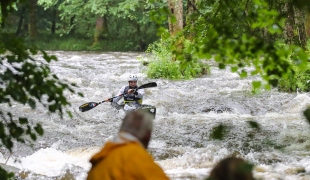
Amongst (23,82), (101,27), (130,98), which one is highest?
(23,82)

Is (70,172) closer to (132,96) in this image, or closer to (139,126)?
(132,96)

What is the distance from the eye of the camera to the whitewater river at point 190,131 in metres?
8.15

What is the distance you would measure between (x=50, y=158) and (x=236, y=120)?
4.42 meters

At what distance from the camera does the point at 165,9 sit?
3.82 meters

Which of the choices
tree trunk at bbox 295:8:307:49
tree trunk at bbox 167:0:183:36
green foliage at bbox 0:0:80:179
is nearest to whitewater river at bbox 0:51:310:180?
tree trunk at bbox 295:8:307:49

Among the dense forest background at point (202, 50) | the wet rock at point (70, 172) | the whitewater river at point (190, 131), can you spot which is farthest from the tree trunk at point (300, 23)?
the wet rock at point (70, 172)

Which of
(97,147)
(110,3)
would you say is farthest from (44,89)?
(110,3)

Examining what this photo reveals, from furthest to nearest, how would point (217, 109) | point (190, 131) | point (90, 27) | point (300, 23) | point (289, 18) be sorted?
point (90, 27), point (217, 109), point (190, 131), point (300, 23), point (289, 18)

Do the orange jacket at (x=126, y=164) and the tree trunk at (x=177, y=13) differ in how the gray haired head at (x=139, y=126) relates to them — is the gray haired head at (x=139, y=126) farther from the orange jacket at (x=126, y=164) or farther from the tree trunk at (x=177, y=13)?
the tree trunk at (x=177, y=13)

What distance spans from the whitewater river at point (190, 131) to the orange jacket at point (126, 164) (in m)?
0.63

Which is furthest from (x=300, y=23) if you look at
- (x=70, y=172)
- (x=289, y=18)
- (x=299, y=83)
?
(x=299, y=83)

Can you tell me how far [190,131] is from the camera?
11031 mm

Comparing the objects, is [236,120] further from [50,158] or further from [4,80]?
[4,80]

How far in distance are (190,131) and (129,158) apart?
834cm
